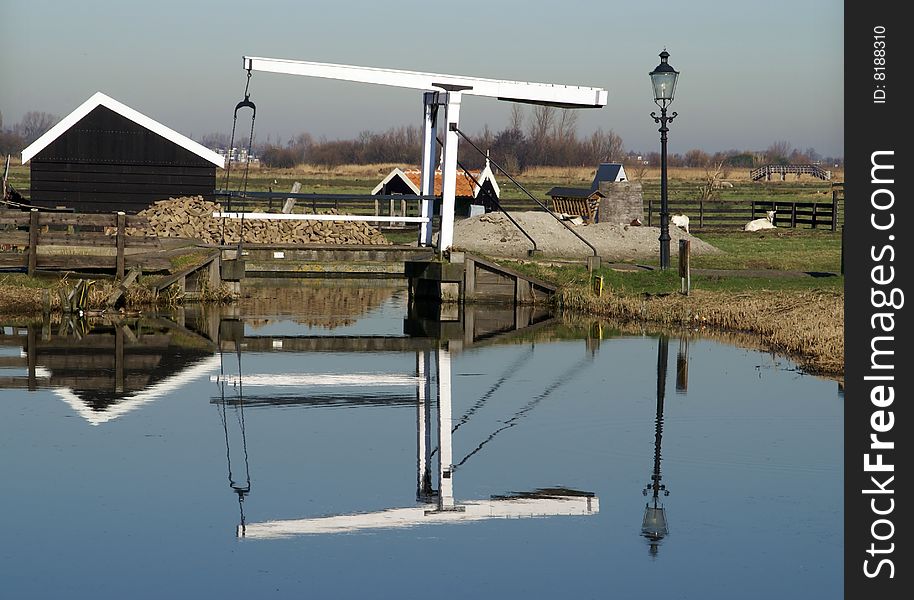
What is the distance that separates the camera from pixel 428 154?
27234 mm

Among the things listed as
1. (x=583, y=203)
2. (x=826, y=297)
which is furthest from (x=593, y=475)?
(x=583, y=203)

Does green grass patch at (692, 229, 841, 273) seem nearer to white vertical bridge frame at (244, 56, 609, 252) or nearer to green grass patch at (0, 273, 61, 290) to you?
white vertical bridge frame at (244, 56, 609, 252)

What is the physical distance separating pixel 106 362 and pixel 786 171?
4537 inches

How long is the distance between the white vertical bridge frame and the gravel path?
9467mm

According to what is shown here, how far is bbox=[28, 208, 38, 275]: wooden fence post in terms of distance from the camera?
86.6ft

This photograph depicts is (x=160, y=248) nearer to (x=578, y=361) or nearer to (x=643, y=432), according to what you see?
(x=578, y=361)

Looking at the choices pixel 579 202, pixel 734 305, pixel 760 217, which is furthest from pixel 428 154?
pixel 760 217

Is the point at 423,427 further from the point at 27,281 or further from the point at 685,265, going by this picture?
the point at 27,281

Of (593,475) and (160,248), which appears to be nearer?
(593,475)

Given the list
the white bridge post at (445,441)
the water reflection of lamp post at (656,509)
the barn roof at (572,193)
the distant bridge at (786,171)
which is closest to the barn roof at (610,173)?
the barn roof at (572,193)

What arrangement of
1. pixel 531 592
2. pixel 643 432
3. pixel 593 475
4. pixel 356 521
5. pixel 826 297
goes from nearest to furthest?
→ pixel 531 592, pixel 356 521, pixel 593 475, pixel 643 432, pixel 826 297
